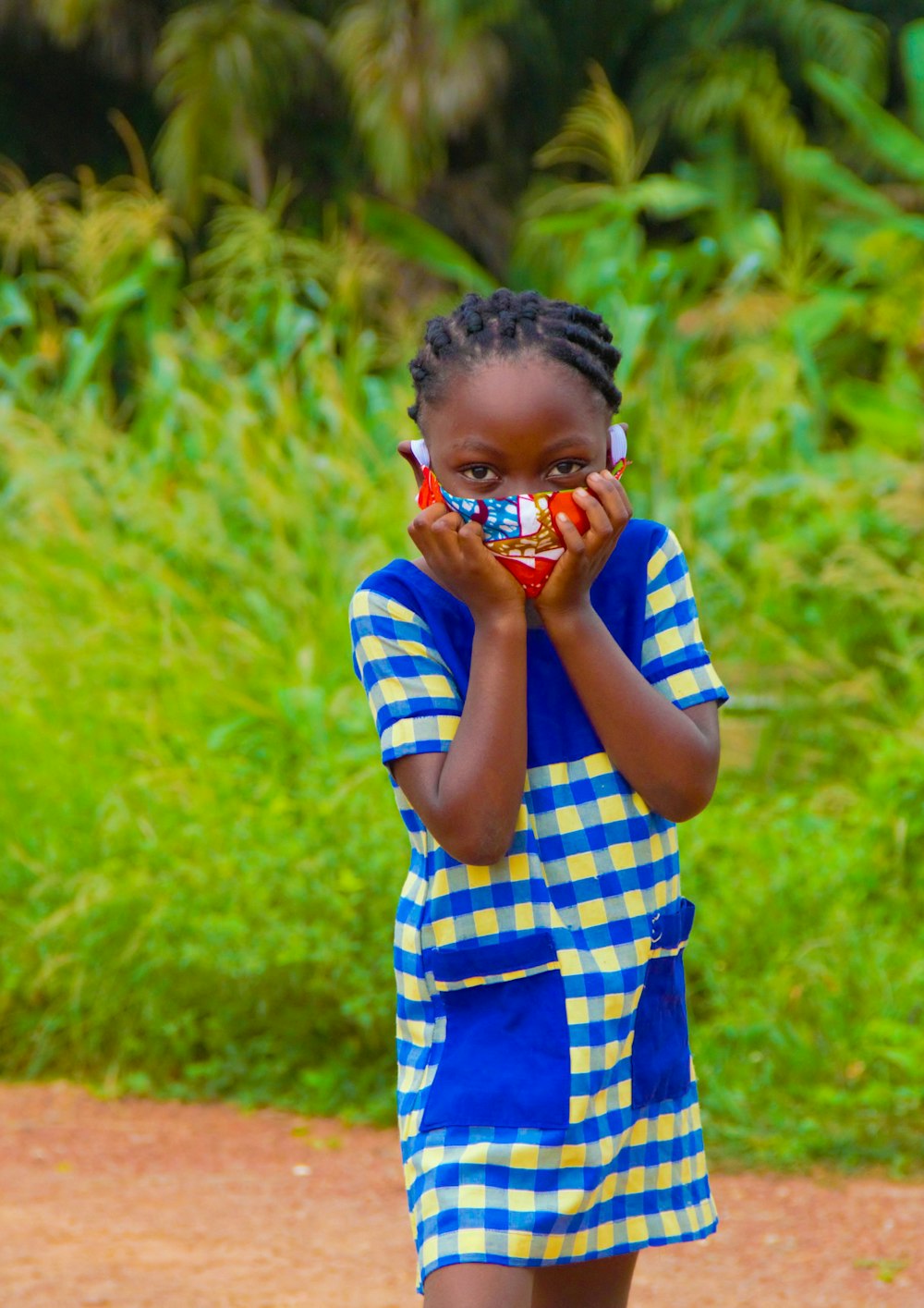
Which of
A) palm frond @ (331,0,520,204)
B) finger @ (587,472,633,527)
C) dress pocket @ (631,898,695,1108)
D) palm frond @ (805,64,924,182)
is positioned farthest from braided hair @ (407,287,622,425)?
palm frond @ (331,0,520,204)

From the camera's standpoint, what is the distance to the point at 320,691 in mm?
4430

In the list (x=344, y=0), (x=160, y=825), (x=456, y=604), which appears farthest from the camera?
(x=344, y=0)

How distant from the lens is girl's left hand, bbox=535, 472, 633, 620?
163cm

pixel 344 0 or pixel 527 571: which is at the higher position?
pixel 344 0

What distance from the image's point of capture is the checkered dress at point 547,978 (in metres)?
1.61

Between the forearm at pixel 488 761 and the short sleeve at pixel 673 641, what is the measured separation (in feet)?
0.65

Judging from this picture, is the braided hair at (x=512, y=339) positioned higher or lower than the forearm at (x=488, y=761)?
higher

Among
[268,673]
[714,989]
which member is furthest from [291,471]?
[714,989]

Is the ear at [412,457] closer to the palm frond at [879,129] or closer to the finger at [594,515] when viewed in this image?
the finger at [594,515]

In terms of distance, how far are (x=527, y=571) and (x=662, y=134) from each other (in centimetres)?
1328

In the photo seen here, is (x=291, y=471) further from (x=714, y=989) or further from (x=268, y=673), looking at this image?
(x=714, y=989)

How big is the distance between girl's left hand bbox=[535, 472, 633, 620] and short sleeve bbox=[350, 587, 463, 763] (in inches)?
5.6

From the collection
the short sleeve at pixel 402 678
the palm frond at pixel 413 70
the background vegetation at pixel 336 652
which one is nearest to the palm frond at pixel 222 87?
the palm frond at pixel 413 70

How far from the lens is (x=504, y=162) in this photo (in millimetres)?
14039
